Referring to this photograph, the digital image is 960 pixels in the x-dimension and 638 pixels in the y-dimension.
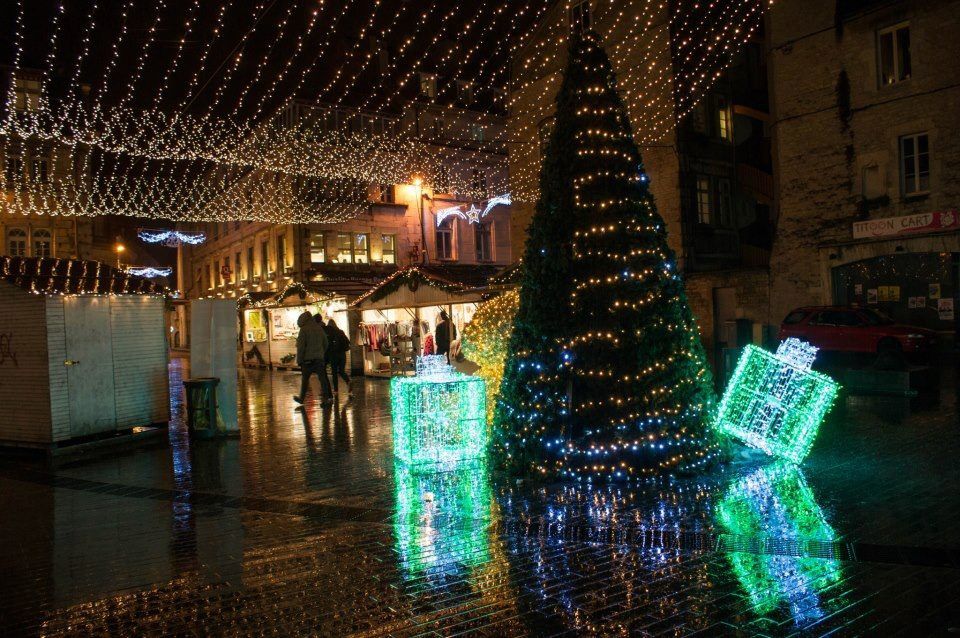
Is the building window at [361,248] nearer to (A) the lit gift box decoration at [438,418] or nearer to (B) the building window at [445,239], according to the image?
(B) the building window at [445,239]

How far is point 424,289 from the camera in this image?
799 inches

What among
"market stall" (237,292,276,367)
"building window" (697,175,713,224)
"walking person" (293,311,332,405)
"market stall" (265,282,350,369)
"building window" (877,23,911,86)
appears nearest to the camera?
"walking person" (293,311,332,405)

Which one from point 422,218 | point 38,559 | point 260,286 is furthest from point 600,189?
point 260,286

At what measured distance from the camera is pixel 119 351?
11.0m

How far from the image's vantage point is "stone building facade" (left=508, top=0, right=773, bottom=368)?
883 inches

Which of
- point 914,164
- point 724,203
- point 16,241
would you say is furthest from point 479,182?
point 16,241

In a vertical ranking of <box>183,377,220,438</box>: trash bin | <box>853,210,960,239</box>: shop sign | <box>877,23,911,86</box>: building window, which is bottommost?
<box>183,377,220,438</box>: trash bin

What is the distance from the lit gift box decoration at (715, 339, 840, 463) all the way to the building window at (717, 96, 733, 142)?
19.8 m

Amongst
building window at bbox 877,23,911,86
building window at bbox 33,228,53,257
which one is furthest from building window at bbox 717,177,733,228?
building window at bbox 33,228,53,257

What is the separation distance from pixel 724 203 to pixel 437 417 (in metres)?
20.6

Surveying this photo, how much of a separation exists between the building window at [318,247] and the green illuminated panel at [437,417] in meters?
26.8

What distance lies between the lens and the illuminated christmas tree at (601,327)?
6.91m

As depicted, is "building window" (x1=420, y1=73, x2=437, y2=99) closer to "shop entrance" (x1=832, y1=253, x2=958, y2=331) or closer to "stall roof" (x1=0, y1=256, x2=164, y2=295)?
"shop entrance" (x1=832, y1=253, x2=958, y2=331)

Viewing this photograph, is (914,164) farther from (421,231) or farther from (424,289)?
(421,231)
